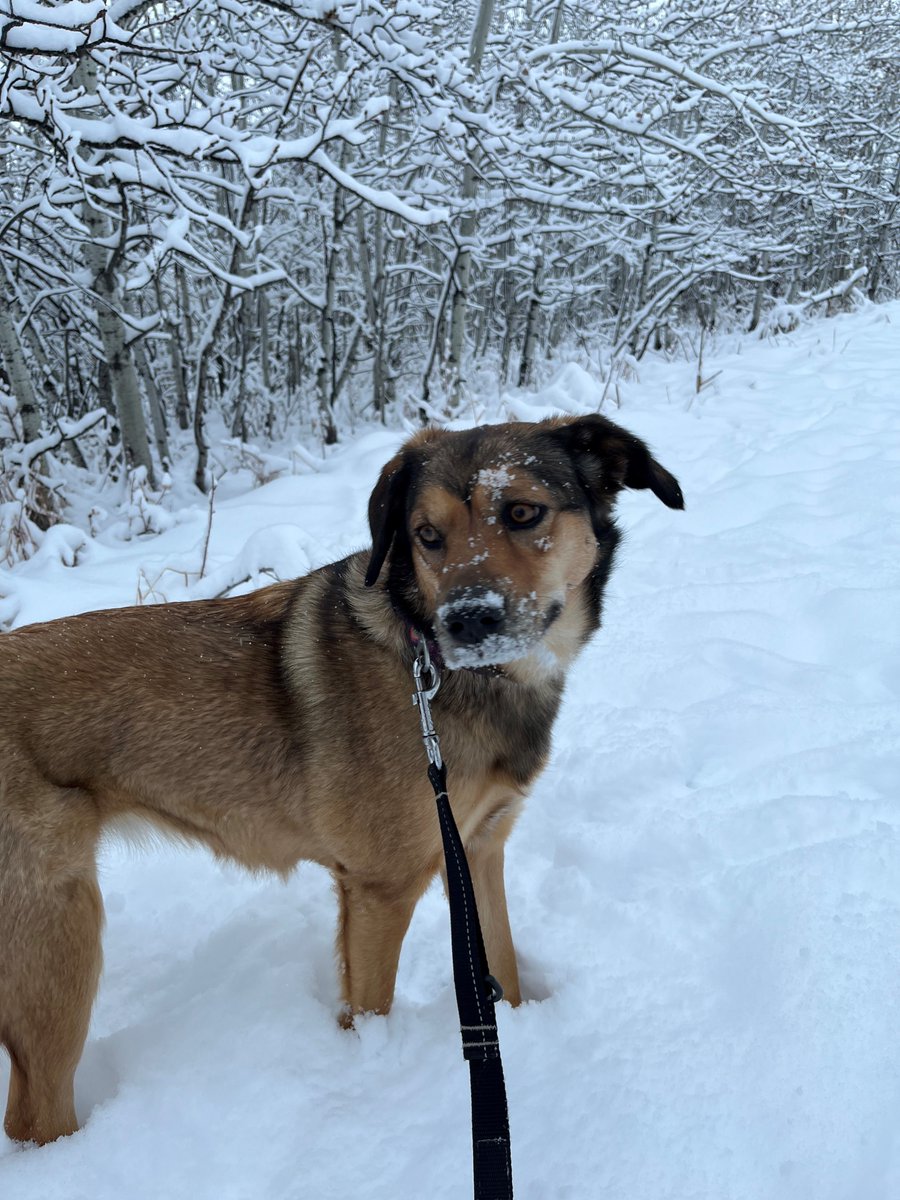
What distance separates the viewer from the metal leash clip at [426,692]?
1805 millimetres

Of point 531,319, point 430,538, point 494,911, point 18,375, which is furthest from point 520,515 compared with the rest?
point 531,319

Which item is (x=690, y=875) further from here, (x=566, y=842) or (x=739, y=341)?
(x=739, y=341)

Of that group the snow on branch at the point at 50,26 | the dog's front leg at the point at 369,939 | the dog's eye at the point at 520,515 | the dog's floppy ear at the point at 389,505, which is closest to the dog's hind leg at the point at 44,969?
the dog's front leg at the point at 369,939

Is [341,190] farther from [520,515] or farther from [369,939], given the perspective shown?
[369,939]

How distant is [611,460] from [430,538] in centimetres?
67

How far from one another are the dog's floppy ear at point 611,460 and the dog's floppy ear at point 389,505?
50 centimetres

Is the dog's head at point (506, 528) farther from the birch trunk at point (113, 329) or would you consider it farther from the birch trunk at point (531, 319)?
the birch trunk at point (531, 319)

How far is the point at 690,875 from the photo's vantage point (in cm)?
234

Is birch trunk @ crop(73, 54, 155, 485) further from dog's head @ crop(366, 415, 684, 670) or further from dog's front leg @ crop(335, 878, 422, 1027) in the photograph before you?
dog's front leg @ crop(335, 878, 422, 1027)

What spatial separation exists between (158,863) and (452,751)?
1.44 metres

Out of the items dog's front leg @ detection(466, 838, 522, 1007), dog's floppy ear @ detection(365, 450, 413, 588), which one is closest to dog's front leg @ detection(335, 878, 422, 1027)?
dog's front leg @ detection(466, 838, 522, 1007)

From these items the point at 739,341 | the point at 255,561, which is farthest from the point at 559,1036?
the point at 739,341

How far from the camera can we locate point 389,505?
7.17 feet

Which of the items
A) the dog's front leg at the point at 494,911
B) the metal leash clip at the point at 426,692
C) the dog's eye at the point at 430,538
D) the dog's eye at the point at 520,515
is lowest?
the dog's front leg at the point at 494,911
